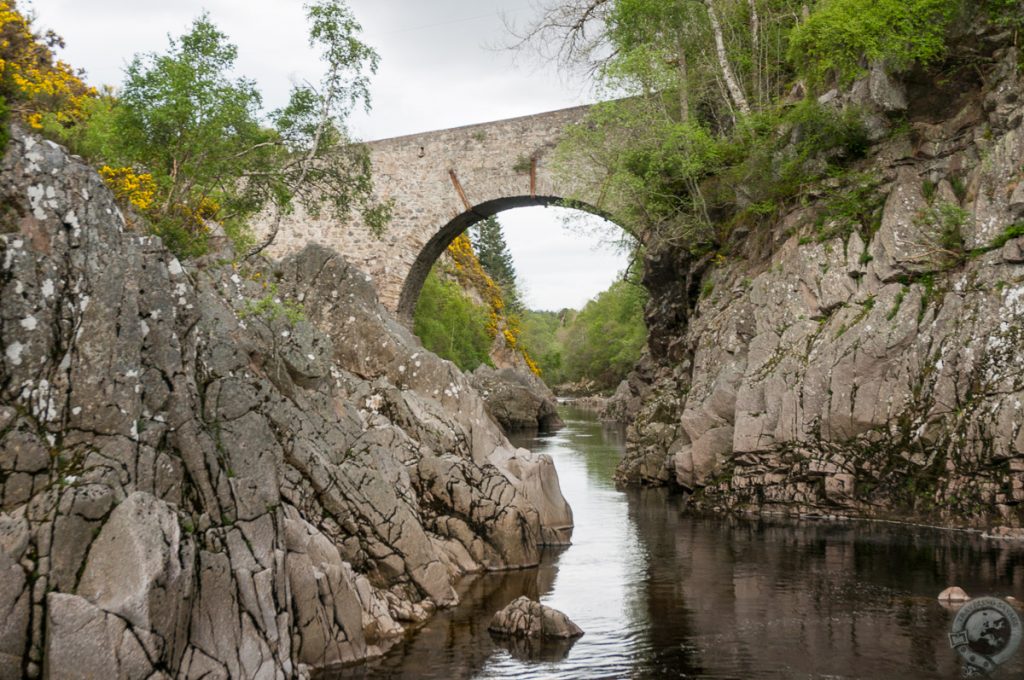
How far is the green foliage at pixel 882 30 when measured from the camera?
20.7m

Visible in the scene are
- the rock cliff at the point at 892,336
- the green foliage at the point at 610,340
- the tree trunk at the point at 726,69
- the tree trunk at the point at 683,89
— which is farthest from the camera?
the green foliage at the point at 610,340

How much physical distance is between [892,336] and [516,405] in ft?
94.5

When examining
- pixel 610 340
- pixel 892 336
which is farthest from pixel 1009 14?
pixel 610 340

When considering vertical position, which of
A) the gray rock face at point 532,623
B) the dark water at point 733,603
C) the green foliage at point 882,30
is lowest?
the dark water at point 733,603

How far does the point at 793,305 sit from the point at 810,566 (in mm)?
7996

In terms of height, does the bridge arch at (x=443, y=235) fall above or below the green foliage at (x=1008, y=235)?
above

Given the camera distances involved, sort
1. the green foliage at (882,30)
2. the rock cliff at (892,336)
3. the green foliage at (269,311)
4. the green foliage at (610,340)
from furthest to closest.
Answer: the green foliage at (610,340), the green foliage at (882,30), the rock cliff at (892,336), the green foliage at (269,311)

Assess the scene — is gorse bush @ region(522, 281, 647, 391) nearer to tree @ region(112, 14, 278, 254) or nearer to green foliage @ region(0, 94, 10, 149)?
tree @ region(112, 14, 278, 254)

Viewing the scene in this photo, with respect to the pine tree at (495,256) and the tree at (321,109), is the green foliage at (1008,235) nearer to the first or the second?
the tree at (321,109)

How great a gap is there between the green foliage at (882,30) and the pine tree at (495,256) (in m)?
65.3

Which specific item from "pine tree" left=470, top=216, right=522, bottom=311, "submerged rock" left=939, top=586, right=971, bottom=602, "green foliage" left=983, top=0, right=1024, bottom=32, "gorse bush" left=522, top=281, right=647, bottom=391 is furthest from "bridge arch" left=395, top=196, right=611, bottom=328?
"pine tree" left=470, top=216, right=522, bottom=311

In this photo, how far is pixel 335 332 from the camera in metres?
19.7

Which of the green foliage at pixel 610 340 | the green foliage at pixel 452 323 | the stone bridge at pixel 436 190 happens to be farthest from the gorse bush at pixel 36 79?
the green foliage at pixel 610 340

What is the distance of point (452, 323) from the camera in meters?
65.3
